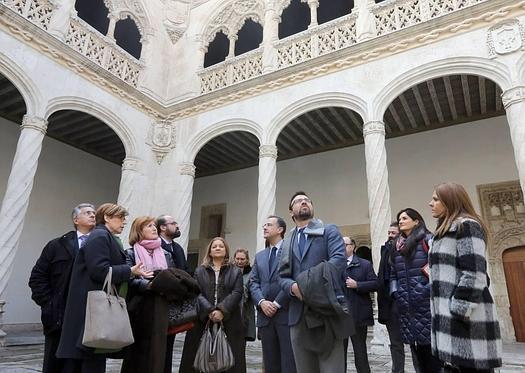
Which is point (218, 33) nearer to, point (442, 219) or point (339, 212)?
point (339, 212)

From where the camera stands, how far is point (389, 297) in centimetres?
332

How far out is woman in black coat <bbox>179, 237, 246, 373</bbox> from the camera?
3.00 metres

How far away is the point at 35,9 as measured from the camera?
25.0 ft

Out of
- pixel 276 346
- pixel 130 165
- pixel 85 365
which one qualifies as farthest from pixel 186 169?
pixel 85 365

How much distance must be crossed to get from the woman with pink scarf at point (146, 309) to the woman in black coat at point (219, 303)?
0.37 m

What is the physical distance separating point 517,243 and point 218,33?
9.82 metres

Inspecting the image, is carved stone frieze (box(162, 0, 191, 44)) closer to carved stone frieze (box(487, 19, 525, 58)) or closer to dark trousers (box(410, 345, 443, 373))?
carved stone frieze (box(487, 19, 525, 58))

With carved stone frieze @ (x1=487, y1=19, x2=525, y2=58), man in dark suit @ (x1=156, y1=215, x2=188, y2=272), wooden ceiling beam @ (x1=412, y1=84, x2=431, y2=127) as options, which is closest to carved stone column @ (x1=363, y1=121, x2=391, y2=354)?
wooden ceiling beam @ (x1=412, y1=84, x2=431, y2=127)

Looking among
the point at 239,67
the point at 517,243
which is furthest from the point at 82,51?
the point at 517,243

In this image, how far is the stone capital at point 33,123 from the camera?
7.17 metres

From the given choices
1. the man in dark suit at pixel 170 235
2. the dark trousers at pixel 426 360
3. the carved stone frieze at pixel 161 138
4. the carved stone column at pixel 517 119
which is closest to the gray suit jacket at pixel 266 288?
the man in dark suit at pixel 170 235

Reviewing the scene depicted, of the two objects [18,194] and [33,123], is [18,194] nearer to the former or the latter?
[18,194]

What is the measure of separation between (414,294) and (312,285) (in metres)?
0.93

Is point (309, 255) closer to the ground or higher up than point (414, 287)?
higher up
